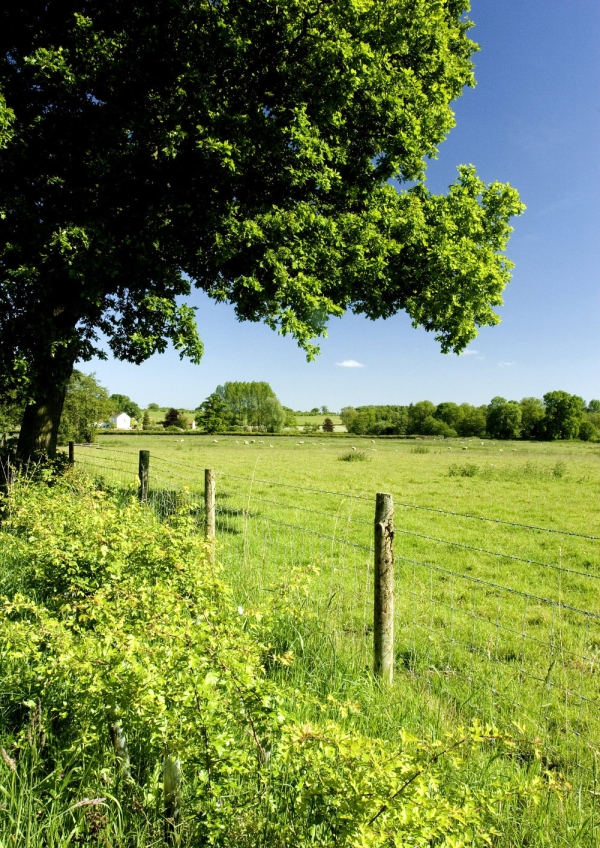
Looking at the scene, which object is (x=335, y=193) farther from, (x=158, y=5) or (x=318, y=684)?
(x=318, y=684)

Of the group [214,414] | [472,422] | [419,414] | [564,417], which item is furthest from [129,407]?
[564,417]

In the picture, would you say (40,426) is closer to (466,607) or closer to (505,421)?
(466,607)

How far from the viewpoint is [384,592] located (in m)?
4.67

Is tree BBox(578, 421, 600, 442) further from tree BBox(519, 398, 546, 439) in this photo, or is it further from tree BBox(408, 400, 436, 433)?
tree BBox(408, 400, 436, 433)

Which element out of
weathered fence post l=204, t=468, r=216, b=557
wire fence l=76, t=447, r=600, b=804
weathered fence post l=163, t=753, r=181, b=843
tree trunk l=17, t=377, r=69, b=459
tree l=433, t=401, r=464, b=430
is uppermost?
tree l=433, t=401, r=464, b=430

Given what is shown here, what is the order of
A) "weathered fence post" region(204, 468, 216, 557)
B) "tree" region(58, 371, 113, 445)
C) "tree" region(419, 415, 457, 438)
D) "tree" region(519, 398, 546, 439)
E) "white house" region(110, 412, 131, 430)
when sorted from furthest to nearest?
"white house" region(110, 412, 131, 430) → "tree" region(419, 415, 457, 438) → "tree" region(519, 398, 546, 439) → "tree" region(58, 371, 113, 445) → "weathered fence post" region(204, 468, 216, 557)

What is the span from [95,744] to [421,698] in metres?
2.49

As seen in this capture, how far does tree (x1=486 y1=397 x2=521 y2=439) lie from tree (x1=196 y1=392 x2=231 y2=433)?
183 feet

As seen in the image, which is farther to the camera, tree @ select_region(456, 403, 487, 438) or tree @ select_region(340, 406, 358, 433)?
tree @ select_region(340, 406, 358, 433)

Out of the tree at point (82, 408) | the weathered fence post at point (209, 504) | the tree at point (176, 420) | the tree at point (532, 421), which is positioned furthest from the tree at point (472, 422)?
the weathered fence post at point (209, 504)

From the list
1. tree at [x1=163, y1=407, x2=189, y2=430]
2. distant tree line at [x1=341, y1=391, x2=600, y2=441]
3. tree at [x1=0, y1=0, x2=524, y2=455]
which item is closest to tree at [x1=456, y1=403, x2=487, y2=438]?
distant tree line at [x1=341, y1=391, x2=600, y2=441]

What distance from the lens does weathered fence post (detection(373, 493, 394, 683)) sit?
467 cm

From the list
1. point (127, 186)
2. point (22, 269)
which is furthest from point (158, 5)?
point (22, 269)

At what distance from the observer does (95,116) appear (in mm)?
10469
